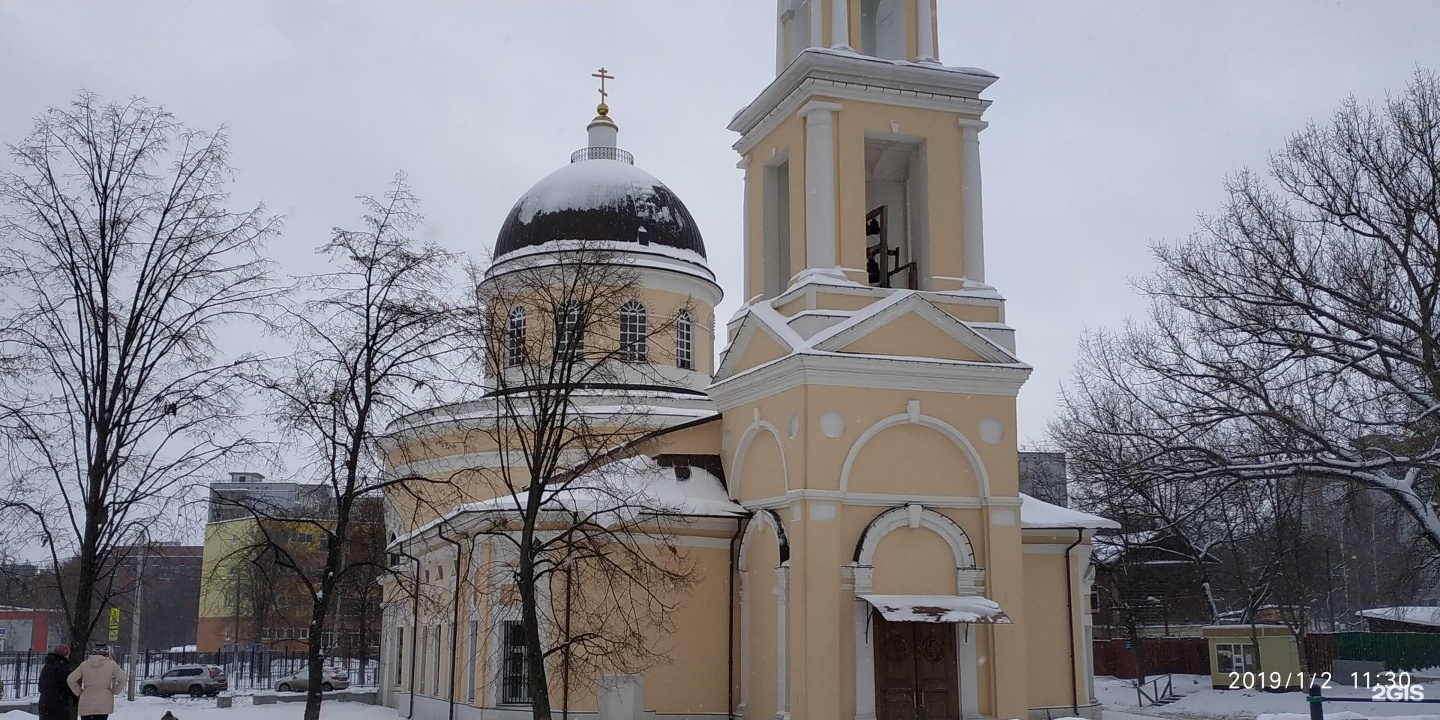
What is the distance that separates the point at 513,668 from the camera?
830 inches

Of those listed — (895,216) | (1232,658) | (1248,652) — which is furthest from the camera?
(1248,652)

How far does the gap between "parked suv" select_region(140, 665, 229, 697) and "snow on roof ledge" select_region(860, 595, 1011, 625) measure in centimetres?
3118

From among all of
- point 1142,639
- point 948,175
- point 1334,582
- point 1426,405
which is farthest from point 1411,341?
point 1334,582

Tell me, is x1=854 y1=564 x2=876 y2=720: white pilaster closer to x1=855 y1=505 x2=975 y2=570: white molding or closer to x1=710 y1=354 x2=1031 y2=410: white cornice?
x1=855 y1=505 x2=975 y2=570: white molding

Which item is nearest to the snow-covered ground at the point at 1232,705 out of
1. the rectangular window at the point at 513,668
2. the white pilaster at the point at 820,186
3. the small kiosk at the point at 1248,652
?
the small kiosk at the point at 1248,652

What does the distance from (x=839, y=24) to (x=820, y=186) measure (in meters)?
3.12

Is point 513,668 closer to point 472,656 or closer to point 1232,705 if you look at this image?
point 472,656

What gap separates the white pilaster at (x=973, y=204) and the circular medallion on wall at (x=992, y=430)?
8.38ft

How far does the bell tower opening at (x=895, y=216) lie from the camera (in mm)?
22156

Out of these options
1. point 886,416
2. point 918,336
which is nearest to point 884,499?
point 886,416

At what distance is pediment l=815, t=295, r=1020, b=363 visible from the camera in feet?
65.9

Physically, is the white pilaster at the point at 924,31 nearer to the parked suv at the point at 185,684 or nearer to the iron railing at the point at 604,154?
the iron railing at the point at 604,154

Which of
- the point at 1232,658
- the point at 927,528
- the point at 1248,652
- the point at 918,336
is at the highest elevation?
the point at 918,336

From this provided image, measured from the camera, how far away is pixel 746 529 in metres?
21.3
